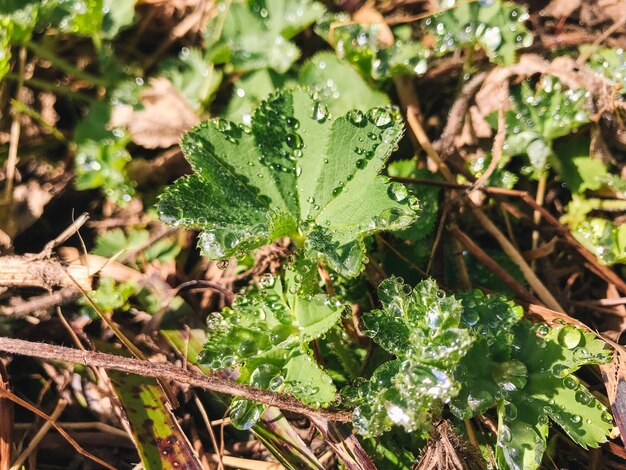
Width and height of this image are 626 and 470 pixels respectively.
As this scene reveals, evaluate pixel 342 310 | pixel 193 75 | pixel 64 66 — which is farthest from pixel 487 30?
pixel 64 66

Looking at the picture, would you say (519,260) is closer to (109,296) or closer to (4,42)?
(109,296)

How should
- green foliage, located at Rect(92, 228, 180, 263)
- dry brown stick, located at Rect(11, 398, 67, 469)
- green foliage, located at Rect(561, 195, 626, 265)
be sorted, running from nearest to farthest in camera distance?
dry brown stick, located at Rect(11, 398, 67, 469), green foliage, located at Rect(561, 195, 626, 265), green foliage, located at Rect(92, 228, 180, 263)

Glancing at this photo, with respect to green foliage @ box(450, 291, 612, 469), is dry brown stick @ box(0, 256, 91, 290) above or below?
above

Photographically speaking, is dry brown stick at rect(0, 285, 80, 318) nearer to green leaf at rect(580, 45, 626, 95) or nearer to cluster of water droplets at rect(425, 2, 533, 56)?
cluster of water droplets at rect(425, 2, 533, 56)

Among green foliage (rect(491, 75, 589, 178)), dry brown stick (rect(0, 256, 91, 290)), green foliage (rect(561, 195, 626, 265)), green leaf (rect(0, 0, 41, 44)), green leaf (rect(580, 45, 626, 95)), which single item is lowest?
green foliage (rect(561, 195, 626, 265))

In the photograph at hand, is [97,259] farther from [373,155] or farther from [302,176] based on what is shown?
[373,155]

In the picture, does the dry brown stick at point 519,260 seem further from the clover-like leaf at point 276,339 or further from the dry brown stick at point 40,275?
the dry brown stick at point 40,275

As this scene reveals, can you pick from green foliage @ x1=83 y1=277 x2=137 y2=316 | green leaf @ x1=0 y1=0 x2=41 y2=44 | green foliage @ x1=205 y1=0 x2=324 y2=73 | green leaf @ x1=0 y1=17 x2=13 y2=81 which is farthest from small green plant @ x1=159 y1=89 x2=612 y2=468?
green leaf @ x1=0 y1=0 x2=41 y2=44

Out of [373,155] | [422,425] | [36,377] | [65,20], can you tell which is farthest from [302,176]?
[65,20]

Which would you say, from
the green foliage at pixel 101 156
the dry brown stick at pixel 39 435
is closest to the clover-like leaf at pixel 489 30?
the green foliage at pixel 101 156
